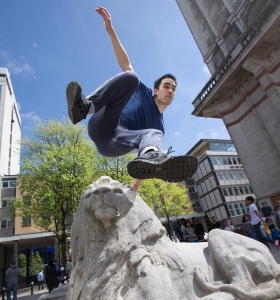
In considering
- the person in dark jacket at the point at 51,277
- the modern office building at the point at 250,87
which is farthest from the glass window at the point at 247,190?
the person in dark jacket at the point at 51,277

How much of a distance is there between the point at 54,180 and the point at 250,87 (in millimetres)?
14939

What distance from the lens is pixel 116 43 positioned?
3.75m

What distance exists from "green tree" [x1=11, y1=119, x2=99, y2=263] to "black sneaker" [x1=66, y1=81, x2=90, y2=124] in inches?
647

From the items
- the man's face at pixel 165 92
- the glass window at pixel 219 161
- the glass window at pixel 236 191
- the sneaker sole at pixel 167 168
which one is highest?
the glass window at pixel 219 161

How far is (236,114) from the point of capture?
17.4 metres

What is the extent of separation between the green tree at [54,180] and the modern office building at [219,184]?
104 feet

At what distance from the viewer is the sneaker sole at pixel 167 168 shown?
8.29 ft

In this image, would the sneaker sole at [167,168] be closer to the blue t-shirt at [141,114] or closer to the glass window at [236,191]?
the blue t-shirt at [141,114]

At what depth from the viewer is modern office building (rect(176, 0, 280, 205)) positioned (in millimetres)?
14008

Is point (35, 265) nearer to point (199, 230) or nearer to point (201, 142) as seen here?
point (199, 230)

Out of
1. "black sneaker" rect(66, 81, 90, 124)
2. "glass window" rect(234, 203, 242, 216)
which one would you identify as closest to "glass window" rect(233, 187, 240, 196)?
"glass window" rect(234, 203, 242, 216)

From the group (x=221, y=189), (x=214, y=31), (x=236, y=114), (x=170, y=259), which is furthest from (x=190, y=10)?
(x=221, y=189)

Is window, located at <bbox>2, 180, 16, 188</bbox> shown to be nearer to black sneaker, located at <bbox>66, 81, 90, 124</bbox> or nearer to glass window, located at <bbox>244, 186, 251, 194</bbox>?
black sneaker, located at <bbox>66, 81, 90, 124</bbox>

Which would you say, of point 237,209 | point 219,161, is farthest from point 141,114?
point 219,161
